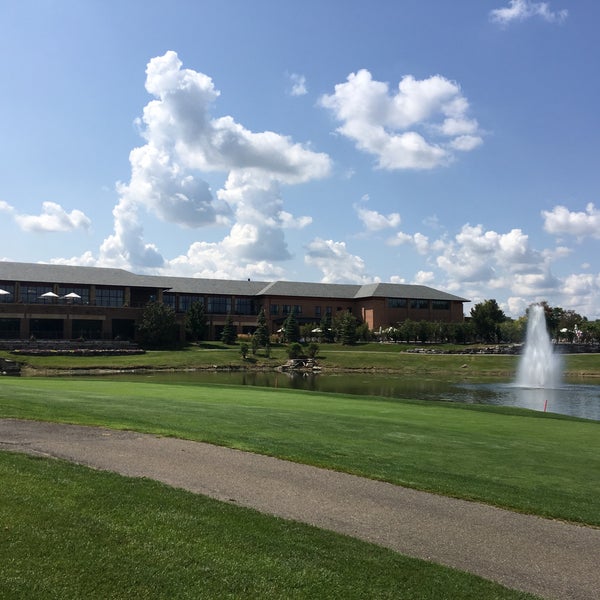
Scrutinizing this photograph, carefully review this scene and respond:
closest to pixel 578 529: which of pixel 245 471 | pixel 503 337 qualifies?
Answer: pixel 245 471

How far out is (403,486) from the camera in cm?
1020

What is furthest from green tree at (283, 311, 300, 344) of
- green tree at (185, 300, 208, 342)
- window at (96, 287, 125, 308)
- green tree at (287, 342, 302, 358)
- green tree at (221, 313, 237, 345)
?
window at (96, 287, 125, 308)

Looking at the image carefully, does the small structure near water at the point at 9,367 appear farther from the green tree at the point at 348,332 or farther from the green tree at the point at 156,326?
the green tree at the point at 348,332

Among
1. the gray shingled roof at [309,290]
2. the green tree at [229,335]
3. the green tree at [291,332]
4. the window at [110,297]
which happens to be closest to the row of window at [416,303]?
the gray shingled roof at [309,290]

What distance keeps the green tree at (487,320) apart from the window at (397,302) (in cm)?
1307

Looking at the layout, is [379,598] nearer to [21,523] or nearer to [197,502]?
[197,502]

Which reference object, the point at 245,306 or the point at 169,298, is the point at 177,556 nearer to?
Answer: the point at 169,298

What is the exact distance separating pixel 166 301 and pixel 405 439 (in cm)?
9133

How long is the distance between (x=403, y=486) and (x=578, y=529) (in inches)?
110

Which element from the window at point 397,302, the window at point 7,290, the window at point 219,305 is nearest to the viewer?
the window at point 7,290

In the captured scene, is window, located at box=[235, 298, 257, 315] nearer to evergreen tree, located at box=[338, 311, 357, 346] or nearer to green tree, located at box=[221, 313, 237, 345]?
green tree, located at box=[221, 313, 237, 345]

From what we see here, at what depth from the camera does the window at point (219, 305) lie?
106312mm

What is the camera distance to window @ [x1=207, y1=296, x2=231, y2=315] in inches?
4186

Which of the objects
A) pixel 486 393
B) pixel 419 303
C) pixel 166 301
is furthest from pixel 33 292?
pixel 486 393
